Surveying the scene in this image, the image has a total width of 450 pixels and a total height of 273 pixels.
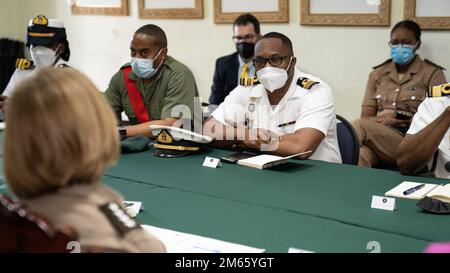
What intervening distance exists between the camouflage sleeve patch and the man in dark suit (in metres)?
3.61

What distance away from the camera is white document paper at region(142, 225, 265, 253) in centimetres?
160

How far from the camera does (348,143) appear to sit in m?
2.99

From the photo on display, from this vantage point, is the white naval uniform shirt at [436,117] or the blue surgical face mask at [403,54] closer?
the white naval uniform shirt at [436,117]

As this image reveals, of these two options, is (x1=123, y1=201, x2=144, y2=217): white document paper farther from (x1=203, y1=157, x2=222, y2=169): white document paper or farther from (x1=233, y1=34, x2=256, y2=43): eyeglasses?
(x1=233, y1=34, x2=256, y2=43): eyeglasses

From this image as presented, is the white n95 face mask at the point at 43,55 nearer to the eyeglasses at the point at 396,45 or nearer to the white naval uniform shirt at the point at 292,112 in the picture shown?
the white naval uniform shirt at the point at 292,112

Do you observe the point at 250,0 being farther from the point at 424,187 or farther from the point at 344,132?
the point at 424,187

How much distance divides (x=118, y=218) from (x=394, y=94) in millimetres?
3648

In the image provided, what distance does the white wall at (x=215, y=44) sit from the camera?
4.62 m

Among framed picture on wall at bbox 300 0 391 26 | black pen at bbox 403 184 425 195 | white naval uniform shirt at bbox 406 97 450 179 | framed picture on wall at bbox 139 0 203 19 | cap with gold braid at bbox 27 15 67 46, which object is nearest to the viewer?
black pen at bbox 403 184 425 195

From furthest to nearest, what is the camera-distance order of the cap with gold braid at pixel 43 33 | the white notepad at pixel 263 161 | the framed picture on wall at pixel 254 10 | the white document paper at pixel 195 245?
the framed picture on wall at pixel 254 10 < the cap with gold braid at pixel 43 33 < the white notepad at pixel 263 161 < the white document paper at pixel 195 245

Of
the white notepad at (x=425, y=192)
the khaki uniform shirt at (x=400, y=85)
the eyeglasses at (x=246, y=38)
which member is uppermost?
the eyeglasses at (x=246, y=38)

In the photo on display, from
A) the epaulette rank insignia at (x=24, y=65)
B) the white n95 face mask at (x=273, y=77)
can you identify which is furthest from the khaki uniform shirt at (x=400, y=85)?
the epaulette rank insignia at (x=24, y=65)

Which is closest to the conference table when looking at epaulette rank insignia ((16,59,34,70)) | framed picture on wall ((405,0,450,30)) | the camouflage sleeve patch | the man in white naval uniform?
the man in white naval uniform

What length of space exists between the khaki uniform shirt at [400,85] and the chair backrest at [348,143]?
4.80 ft
